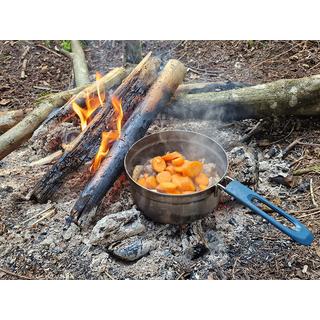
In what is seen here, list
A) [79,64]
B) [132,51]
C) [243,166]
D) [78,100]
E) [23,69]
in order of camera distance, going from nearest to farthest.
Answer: [243,166], [78,100], [132,51], [79,64], [23,69]

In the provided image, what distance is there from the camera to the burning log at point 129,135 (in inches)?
141

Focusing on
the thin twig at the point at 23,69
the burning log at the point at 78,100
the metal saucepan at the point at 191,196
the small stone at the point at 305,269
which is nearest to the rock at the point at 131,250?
the metal saucepan at the point at 191,196

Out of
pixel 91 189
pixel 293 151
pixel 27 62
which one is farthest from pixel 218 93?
pixel 27 62

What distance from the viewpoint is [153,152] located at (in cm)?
394

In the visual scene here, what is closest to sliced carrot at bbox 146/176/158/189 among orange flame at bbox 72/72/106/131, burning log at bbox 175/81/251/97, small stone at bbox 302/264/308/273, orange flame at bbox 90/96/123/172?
orange flame at bbox 90/96/123/172

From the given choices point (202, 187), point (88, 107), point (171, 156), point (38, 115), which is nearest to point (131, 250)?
point (202, 187)

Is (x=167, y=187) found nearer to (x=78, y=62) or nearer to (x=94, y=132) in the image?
(x=94, y=132)

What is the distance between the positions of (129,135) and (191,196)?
3.04ft

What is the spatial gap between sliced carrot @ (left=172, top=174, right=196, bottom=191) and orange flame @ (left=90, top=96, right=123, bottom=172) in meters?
0.69

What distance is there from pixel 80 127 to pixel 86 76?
1393 millimetres

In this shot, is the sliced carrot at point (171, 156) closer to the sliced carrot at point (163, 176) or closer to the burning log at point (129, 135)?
the sliced carrot at point (163, 176)

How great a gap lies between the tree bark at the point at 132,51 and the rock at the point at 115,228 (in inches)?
93.6

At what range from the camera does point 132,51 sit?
17.1 ft

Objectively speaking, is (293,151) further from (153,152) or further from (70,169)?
(70,169)
